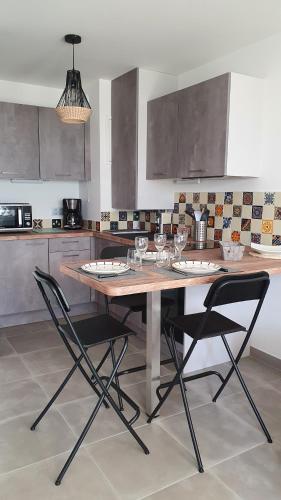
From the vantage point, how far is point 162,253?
2266mm

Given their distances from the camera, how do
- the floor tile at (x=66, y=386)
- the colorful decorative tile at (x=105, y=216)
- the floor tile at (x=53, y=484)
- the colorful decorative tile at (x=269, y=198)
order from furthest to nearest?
the colorful decorative tile at (x=105, y=216) → the colorful decorative tile at (x=269, y=198) → the floor tile at (x=66, y=386) → the floor tile at (x=53, y=484)

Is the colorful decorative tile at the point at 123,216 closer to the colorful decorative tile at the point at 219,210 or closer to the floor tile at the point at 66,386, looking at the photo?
the colorful decorative tile at the point at 219,210

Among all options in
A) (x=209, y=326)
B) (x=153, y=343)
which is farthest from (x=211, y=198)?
(x=153, y=343)

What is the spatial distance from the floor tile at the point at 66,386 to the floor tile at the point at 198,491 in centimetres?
88

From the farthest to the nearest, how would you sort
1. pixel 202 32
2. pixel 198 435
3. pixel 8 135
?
pixel 8 135 < pixel 202 32 < pixel 198 435

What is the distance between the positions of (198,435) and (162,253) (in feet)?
3.23

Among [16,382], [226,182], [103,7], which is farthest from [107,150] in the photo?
[16,382]

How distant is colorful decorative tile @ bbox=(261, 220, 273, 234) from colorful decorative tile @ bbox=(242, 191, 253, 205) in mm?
198

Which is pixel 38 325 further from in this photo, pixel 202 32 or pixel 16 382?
pixel 202 32

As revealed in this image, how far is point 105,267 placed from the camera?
6.61 feet

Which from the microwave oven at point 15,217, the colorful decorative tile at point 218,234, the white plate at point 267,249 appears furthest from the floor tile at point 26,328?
the white plate at point 267,249

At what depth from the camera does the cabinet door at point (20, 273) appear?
351 centimetres

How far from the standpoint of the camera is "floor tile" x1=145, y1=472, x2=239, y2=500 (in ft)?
5.31

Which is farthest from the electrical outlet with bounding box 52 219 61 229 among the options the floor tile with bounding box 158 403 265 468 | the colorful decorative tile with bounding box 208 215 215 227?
the floor tile with bounding box 158 403 265 468
